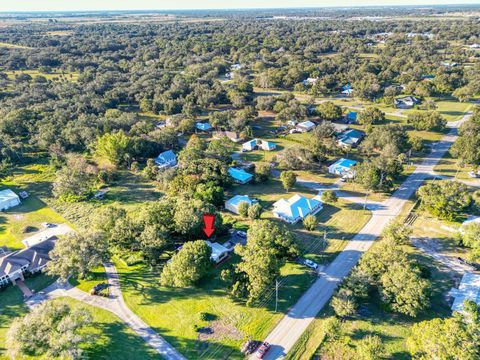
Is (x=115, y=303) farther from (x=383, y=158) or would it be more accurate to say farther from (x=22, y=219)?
(x=383, y=158)

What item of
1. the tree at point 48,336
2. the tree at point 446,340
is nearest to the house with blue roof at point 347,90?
the tree at point 446,340

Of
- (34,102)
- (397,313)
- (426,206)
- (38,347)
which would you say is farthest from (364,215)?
(34,102)

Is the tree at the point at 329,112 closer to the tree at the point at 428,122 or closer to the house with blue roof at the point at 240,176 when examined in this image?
the tree at the point at 428,122

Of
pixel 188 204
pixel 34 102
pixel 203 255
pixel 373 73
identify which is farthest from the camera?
pixel 373 73

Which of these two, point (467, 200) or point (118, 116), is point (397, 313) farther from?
point (118, 116)

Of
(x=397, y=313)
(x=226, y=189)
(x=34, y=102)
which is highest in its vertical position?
(x=34, y=102)

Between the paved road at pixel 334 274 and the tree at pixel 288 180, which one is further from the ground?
the tree at pixel 288 180

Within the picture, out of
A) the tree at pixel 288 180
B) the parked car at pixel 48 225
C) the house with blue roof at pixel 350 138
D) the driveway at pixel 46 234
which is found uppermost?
the house with blue roof at pixel 350 138
